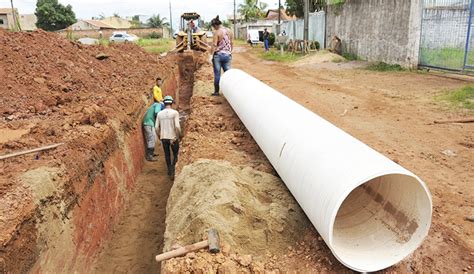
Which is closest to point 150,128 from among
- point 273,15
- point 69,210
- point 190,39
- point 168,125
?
point 168,125

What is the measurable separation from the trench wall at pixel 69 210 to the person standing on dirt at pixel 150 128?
1.49 meters

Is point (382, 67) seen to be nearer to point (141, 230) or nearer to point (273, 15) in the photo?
point (141, 230)

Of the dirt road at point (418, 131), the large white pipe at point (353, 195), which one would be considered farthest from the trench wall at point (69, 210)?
the dirt road at point (418, 131)

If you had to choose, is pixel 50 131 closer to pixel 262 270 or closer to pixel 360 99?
pixel 262 270

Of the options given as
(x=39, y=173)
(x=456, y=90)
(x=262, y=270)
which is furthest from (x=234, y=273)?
(x=456, y=90)

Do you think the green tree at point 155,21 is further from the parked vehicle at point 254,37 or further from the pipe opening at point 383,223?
the pipe opening at point 383,223

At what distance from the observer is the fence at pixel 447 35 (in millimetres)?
11789

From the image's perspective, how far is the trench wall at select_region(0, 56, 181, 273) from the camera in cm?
416

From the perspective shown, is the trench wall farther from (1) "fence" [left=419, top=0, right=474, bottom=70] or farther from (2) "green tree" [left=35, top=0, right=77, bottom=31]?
(2) "green tree" [left=35, top=0, right=77, bottom=31]

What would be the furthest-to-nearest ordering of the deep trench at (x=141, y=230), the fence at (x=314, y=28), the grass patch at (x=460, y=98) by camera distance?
the fence at (x=314, y=28), the grass patch at (x=460, y=98), the deep trench at (x=141, y=230)

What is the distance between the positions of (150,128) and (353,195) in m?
6.69

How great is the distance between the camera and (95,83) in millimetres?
10781

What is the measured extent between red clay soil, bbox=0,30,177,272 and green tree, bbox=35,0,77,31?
4318 centimetres

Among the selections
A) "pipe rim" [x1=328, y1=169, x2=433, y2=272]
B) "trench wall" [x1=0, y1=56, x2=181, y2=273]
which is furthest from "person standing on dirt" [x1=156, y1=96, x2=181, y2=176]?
"pipe rim" [x1=328, y1=169, x2=433, y2=272]
